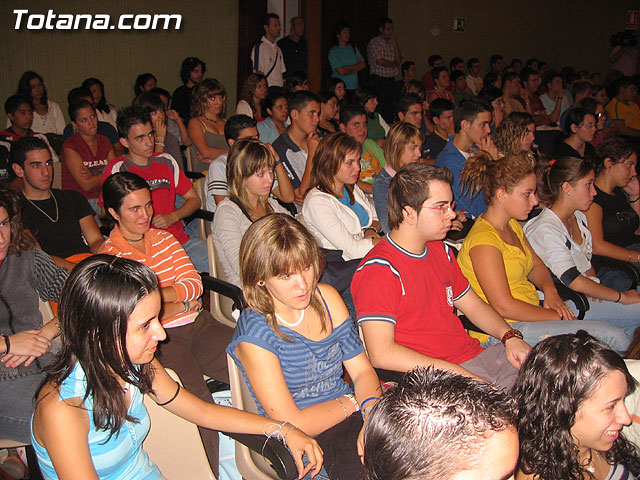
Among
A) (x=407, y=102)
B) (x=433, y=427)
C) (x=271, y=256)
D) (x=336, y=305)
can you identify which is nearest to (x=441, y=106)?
(x=407, y=102)

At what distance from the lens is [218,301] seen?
Result: 110 inches

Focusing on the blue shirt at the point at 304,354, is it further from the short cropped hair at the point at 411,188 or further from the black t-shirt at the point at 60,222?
the black t-shirt at the point at 60,222

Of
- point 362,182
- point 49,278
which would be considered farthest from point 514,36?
point 49,278

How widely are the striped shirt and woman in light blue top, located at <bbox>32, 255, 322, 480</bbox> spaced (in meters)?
0.96

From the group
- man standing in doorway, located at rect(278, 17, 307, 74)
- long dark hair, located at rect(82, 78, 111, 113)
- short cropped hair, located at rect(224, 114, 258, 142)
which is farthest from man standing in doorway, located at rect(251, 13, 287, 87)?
short cropped hair, located at rect(224, 114, 258, 142)

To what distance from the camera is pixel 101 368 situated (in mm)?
1343

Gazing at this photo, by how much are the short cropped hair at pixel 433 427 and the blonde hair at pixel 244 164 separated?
202 cm

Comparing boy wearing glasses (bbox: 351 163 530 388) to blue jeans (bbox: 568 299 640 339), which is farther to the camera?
blue jeans (bbox: 568 299 640 339)

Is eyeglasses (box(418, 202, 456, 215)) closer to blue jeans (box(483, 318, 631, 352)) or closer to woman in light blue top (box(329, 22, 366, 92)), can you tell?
blue jeans (box(483, 318, 631, 352))

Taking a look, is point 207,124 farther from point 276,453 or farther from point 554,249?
point 276,453

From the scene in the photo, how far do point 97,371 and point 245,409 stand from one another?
570 mm

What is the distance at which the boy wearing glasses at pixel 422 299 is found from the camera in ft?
6.32

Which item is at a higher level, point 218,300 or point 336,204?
point 336,204

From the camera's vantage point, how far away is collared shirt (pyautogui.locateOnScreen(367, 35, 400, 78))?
817cm
